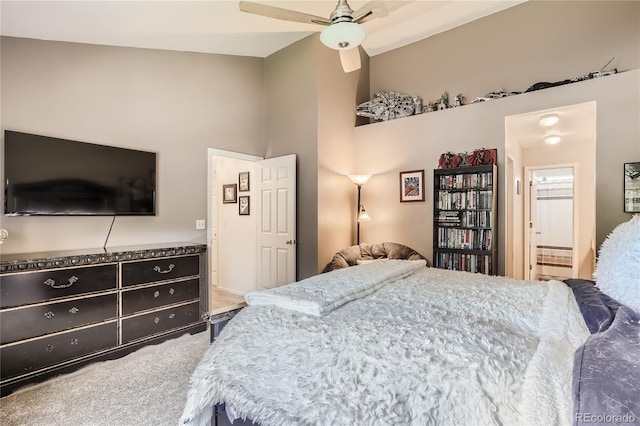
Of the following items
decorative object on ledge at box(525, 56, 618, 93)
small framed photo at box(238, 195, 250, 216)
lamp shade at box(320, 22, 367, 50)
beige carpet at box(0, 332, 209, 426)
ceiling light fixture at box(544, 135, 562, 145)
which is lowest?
beige carpet at box(0, 332, 209, 426)

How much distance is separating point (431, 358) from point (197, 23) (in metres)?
3.44

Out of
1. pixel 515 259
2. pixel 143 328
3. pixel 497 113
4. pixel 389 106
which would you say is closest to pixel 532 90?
pixel 497 113

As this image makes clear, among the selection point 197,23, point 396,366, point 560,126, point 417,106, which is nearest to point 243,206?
point 197,23

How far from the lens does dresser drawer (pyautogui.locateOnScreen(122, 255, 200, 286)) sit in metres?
2.73

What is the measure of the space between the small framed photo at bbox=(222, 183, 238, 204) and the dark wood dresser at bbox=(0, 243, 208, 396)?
181 cm

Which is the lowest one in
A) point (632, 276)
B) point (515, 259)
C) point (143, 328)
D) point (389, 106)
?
point (143, 328)

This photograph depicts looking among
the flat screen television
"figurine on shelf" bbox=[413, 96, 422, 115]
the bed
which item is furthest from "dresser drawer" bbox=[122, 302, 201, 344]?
"figurine on shelf" bbox=[413, 96, 422, 115]

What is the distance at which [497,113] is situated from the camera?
353cm

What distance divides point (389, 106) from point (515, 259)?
2.86 m

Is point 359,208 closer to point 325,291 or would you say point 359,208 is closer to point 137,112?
point 137,112

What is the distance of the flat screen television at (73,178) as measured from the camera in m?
2.40

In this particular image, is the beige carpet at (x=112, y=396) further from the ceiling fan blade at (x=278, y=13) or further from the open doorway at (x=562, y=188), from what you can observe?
the open doorway at (x=562, y=188)

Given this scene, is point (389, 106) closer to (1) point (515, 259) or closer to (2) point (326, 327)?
(1) point (515, 259)

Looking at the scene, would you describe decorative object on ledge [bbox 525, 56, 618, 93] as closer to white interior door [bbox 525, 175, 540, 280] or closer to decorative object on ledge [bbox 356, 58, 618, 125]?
decorative object on ledge [bbox 356, 58, 618, 125]
